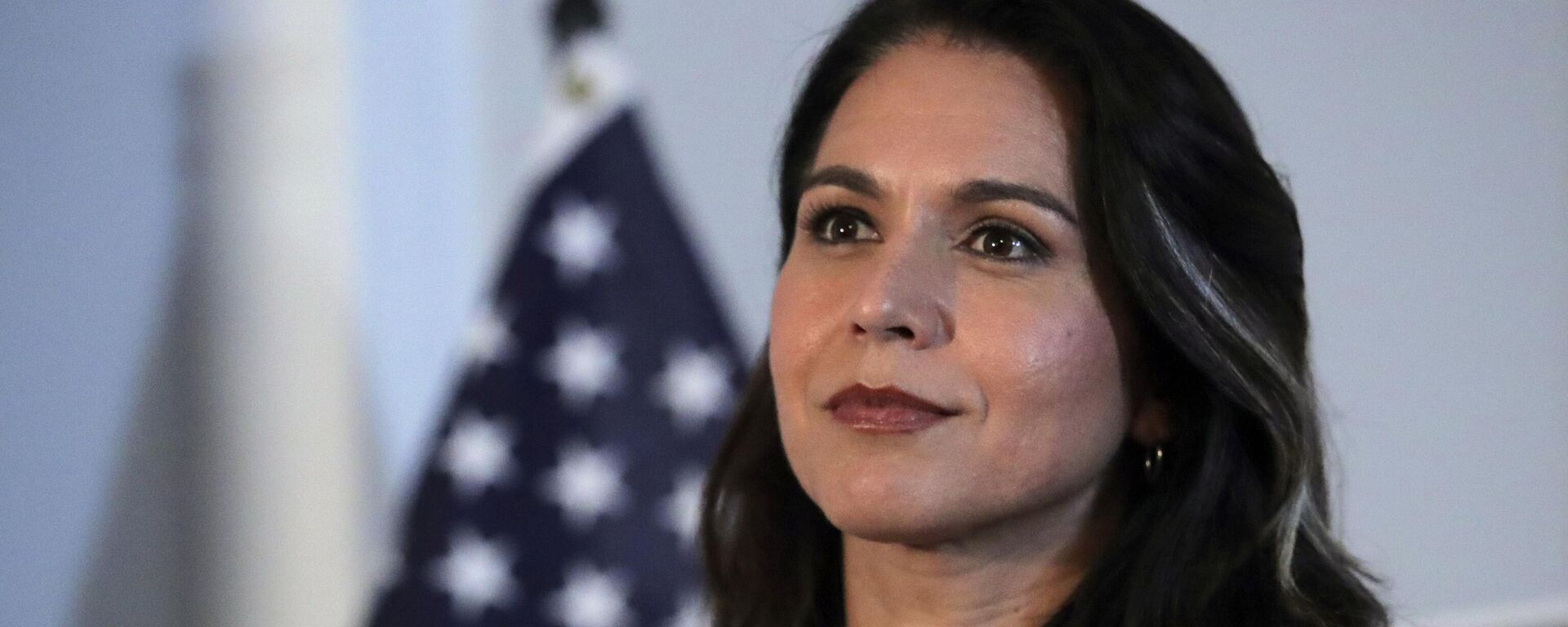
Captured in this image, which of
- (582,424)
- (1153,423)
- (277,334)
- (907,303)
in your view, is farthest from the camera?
(277,334)

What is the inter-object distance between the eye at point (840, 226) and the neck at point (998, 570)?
0.26 meters

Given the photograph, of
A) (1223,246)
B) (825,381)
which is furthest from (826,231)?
(1223,246)

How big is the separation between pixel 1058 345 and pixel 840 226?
0.24 metres

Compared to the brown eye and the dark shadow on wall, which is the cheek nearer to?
the brown eye

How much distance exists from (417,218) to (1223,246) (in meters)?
1.69

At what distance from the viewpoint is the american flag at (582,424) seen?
7.06 feet

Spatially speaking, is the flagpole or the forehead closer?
the forehead

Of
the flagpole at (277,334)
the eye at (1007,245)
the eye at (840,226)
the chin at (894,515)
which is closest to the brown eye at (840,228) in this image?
the eye at (840,226)

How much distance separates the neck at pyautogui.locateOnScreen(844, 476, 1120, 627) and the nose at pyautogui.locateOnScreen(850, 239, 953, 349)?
180 mm

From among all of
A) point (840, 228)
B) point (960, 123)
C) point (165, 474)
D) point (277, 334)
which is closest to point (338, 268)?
point (277, 334)

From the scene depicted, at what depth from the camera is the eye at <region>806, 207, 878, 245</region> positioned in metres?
1.33

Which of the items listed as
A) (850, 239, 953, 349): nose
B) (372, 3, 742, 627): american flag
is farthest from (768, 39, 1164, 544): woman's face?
(372, 3, 742, 627): american flag

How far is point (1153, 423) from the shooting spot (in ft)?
4.33

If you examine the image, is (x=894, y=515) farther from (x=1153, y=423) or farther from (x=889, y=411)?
(x=1153, y=423)
